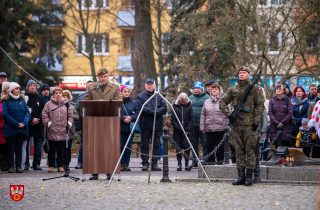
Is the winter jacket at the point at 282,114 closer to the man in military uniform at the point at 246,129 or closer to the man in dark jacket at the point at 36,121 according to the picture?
the man in military uniform at the point at 246,129

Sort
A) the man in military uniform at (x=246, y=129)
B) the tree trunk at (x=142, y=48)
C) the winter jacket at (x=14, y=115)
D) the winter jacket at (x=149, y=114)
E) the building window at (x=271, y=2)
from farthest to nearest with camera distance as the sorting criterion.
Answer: the tree trunk at (x=142, y=48)
the building window at (x=271, y=2)
the winter jacket at (x=149, y=114)
the winter jacket at (x=14, y=115)
the man in military uniform at (x=246, y=129)

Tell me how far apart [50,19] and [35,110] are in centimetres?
1655

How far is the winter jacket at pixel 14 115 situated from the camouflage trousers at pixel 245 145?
547cm

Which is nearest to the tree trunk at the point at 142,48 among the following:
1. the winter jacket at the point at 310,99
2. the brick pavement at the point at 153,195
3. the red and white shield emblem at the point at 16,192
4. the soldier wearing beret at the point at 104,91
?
the winter jacket at the point at 310,99

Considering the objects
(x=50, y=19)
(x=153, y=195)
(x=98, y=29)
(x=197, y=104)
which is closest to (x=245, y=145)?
(x=153, y=195)

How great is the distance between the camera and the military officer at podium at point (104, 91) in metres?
9.37

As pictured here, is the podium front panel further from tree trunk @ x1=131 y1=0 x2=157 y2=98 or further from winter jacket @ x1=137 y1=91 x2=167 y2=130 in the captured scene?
tree trunk @ x1=131 y1=0 x2=157 y2=98

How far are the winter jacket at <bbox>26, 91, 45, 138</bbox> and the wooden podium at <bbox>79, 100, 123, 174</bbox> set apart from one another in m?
3.31

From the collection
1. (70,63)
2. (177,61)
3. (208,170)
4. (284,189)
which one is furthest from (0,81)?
(70,63)

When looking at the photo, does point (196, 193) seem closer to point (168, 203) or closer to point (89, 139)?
point (168, 203)

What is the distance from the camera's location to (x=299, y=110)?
12.7 m

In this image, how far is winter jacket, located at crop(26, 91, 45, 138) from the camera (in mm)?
11836

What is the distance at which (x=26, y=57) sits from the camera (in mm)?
26188

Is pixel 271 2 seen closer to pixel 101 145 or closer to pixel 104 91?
pixel 104 91
